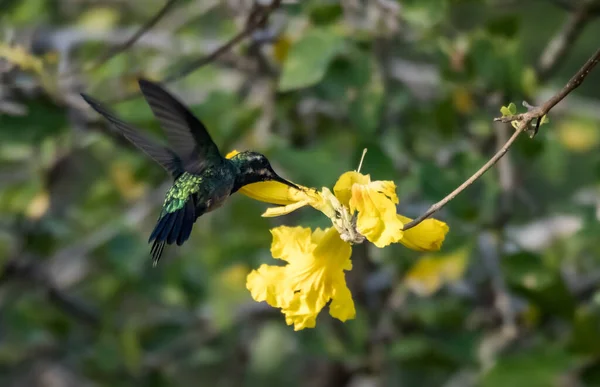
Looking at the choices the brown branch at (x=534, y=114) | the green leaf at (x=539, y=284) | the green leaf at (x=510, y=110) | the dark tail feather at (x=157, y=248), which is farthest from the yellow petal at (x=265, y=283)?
the green leaf at (x=539, y=284)

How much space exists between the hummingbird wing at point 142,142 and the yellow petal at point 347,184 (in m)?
0.26

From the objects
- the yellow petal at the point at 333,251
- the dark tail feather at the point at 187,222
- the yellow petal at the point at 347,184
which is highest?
the yellow petal at the point at 347,184

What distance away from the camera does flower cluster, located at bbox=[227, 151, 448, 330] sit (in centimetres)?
86

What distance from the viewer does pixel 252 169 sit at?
99 cm

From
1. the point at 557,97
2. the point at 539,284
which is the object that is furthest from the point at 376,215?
the point at 539,284

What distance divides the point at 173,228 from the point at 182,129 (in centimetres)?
12

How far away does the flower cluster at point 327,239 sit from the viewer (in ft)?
2.81

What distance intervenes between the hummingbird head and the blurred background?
0.84ft

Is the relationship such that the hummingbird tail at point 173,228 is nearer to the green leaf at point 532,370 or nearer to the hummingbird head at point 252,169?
A: the hummingbird head at point 252,169

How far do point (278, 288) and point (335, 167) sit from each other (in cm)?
54

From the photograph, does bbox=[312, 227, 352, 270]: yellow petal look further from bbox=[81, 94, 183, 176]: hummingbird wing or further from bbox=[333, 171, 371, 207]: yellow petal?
bbox=[81, 94, 183, 176]: hummingbird wing

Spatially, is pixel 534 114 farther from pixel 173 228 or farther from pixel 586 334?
pixel 586 334

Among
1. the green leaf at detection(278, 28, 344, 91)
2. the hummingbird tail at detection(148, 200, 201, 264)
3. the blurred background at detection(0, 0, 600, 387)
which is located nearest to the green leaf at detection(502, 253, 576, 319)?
the blurred background at detection(0, 0, 600, 387)

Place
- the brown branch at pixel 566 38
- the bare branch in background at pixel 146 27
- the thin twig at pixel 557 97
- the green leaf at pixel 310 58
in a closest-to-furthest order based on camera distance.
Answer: the thin twig at pixel 557 97 → the bare branch in background at pixel 146 27 → the green leaf at pixel 310 58 → the brown branch at pixel 566 38
